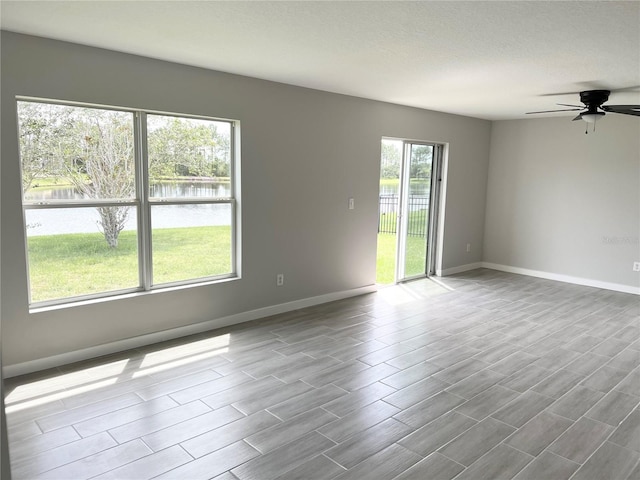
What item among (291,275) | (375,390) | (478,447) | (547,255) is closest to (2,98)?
(291,275)

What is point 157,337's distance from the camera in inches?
156

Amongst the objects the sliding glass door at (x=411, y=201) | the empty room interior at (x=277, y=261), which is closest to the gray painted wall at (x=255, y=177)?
the empty room interior at (x=277, y=261)

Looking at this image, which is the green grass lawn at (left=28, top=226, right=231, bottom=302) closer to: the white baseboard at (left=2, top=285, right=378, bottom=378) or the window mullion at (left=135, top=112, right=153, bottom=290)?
the window mullion at (left=135, top=112, right=153, bottom=290)

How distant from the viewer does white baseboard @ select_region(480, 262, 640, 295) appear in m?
6.15

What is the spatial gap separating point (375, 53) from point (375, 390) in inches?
97.1

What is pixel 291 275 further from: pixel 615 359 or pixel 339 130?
pixel 615 359

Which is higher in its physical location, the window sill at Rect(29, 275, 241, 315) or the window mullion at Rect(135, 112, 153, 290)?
the window mullion at Rect(135, 112, 153, 290)

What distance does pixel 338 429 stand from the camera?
2688 mm

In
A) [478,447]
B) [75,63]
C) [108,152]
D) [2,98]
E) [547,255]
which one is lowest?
[478,447]

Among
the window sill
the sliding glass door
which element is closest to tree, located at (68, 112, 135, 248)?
the window sill

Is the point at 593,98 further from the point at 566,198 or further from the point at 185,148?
the point at 185,148

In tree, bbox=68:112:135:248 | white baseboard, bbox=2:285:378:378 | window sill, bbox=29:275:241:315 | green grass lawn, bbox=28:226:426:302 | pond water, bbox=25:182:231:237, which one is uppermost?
tree, bbox=68:112:135:248

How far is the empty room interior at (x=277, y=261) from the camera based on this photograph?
Result: 8.23ft

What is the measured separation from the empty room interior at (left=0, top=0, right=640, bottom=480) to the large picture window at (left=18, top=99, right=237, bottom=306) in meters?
0.02
